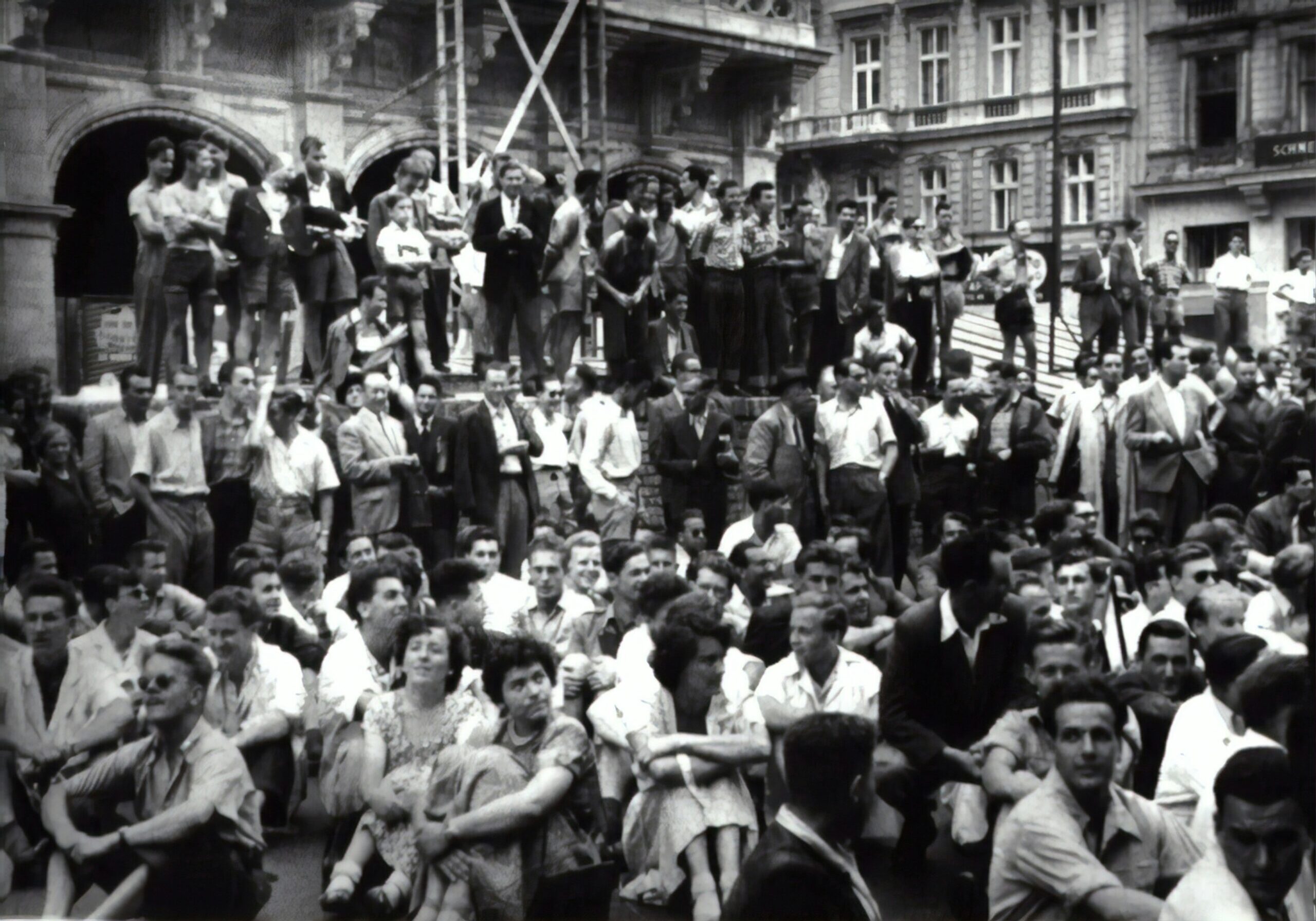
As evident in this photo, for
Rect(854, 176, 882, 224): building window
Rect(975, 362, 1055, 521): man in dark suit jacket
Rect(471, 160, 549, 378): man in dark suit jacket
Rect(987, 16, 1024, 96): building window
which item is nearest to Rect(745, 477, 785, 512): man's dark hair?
Rect(975, 362, 1055, 521): man in dark suit jacket

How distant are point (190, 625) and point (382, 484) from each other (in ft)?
7.52

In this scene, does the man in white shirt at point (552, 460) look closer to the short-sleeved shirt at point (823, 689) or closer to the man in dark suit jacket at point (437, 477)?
the man in dark suit jacket at point (437, 477)

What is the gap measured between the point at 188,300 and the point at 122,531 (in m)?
2.48

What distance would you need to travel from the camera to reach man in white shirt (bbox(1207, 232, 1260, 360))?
7.78m

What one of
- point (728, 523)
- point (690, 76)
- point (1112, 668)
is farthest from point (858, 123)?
point (1112, 668)

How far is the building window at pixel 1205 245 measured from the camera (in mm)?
8070

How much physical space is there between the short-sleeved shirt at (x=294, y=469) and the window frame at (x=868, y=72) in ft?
16.2

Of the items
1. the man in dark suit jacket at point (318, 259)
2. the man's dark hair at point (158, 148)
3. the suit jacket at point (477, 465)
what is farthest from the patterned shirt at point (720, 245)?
the man's dark hair at point (158, 148)

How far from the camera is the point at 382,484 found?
8.80 metres

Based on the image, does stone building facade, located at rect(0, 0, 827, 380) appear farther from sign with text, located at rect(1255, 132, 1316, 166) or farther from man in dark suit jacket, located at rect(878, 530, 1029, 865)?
sign with text, located at rect(1255, 132, 1316, 166)

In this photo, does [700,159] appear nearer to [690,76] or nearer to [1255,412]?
[690,76]

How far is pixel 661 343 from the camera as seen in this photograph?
1191 centimetres

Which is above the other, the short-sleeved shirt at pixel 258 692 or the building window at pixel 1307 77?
the building window at pixel 1307 77

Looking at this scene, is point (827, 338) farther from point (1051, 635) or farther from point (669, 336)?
point (1051, 635)
